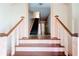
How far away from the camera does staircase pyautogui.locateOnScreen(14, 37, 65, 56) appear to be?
2.12 m

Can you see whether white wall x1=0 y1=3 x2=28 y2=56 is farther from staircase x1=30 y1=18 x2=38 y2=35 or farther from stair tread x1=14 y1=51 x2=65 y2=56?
stair tread x1=14 y1=51 x2=65 y2=56

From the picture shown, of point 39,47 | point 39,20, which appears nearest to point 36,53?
point 39,47

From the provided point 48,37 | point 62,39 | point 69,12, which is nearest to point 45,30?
point 48,37

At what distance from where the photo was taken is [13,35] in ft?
6.87

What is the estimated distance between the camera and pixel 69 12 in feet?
7.00

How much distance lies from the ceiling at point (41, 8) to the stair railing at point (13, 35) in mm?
182

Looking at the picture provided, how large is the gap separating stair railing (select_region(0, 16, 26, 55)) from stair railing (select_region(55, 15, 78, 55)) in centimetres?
43

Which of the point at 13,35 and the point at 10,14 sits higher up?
the point at 10,14

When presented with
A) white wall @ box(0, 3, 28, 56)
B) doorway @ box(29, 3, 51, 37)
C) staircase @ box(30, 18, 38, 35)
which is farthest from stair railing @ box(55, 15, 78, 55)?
white wall @ box(0, 3, 28, 56)

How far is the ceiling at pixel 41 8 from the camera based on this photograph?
7.04 ft

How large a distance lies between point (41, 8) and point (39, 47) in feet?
1.63

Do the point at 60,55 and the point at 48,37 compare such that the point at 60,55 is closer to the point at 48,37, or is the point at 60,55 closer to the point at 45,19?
the point at 48,37

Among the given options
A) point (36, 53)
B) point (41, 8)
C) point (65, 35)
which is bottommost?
point (36, 53)

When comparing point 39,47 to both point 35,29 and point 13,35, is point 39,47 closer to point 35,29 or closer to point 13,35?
point 35,29
